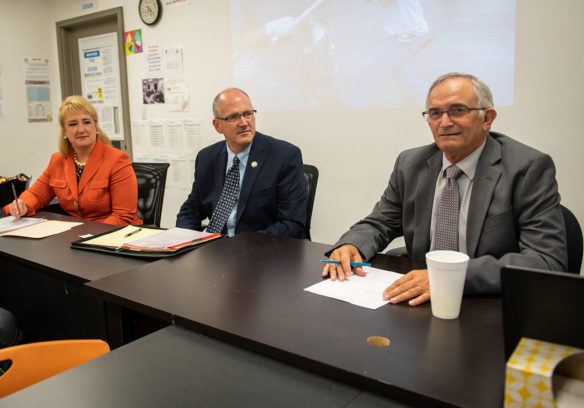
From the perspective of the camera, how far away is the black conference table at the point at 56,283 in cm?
161

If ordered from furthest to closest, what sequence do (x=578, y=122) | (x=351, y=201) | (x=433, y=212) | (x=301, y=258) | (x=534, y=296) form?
(x=351, y=201) → (x=578, y=122) → (x=433, y=212) → (x=301, y=258) → (x=534, y=296)

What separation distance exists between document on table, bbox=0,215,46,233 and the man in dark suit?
0.74 metres

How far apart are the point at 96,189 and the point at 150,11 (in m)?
2.02

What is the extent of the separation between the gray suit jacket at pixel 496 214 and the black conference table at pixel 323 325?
0.16 meters

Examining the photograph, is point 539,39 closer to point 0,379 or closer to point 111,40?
point 0,379

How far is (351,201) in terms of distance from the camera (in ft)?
10.1

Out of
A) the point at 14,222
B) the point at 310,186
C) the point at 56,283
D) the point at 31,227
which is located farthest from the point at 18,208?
the point at 310,186

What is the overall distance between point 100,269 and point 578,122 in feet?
7.32

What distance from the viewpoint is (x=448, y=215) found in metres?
1.62

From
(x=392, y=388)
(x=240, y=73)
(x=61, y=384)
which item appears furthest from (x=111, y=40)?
(x=392, y=388)

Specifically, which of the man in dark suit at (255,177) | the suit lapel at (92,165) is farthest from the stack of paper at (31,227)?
the man in dark suit at (255,177)

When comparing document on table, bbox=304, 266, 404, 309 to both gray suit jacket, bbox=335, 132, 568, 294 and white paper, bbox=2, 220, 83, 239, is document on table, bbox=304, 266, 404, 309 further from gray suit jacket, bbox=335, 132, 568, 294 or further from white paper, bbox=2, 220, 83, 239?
white paper, bbox=2, 220, 83, 239

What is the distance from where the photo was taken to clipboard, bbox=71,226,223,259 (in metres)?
1.67

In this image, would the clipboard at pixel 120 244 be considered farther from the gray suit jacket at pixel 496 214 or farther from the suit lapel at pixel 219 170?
the gray suit jacket at pixel 496 214
